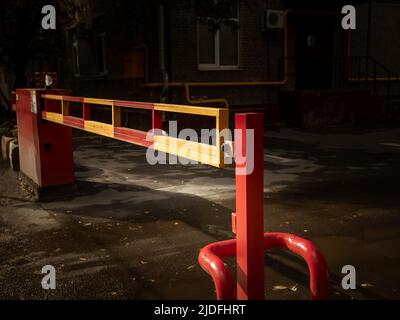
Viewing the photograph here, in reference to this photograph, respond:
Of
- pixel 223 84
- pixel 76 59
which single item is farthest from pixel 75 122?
pixel 76 59

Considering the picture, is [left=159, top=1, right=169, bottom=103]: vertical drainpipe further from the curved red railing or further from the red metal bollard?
the red metal bollard

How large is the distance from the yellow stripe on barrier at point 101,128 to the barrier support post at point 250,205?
1877mm

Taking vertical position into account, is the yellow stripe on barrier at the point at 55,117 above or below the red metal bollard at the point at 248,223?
above

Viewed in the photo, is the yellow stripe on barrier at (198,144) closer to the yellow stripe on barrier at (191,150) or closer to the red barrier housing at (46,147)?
the yellow stripe on barrier at (191,150)

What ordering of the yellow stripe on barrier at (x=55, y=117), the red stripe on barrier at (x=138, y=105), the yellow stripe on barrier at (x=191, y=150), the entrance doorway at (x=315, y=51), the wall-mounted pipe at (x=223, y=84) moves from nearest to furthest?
the yellow stripe on barrier at (x=191, y=150)
the red stripe on barrier at (x=138, y=105)
the yellow stripe on barrier at (x=55, y=117)
the wall-mounted pipe at (x=223, y=84)
the entrance doorway at (x=315, y=51)

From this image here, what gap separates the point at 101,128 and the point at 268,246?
208 cm

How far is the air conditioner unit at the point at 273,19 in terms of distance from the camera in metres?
13.0

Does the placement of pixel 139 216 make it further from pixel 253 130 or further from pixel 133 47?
pixel 133 47

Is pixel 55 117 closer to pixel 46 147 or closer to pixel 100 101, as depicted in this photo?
pixel 46 147

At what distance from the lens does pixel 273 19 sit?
13125 millimetres

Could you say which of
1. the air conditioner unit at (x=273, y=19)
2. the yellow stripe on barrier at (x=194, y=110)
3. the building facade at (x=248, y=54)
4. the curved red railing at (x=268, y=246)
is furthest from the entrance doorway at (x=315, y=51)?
the curved red railing at (x=268, y=246)

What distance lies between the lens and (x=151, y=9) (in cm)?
1226

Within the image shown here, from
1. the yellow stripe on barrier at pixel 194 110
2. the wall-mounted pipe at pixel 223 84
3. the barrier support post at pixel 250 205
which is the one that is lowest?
the barrier support post at pixel 250 205
